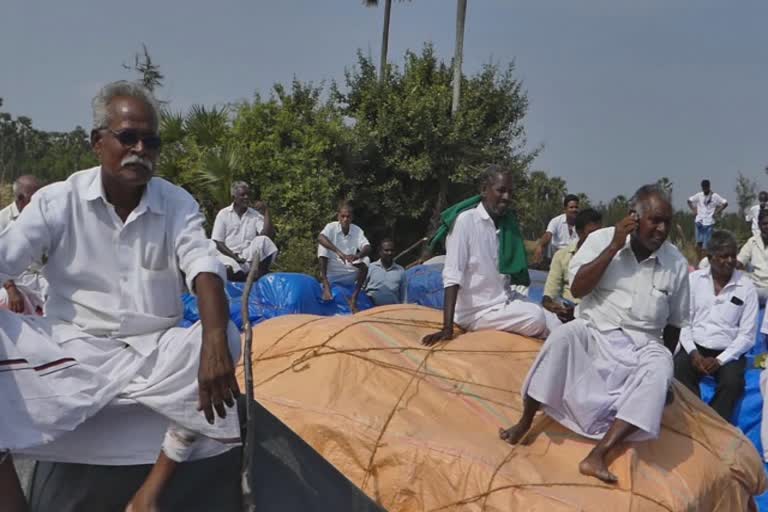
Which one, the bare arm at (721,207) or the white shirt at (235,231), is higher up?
the bare arm at (721,207)

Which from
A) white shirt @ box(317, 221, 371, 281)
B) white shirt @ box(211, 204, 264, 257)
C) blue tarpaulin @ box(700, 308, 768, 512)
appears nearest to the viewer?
blue tarpaulin @ box(700, 308, 768, 512)

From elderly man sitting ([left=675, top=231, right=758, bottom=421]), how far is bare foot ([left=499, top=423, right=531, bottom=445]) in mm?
2061

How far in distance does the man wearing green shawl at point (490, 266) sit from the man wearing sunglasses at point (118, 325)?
2440 mm

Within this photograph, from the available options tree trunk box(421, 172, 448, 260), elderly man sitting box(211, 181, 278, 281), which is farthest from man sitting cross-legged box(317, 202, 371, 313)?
tree trunk box(421, 172, 448, 260)

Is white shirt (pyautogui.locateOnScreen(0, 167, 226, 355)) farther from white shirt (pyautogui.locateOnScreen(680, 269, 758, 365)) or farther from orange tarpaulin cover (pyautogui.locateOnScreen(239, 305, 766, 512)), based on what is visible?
white shirt (pyautogui.locateOnScreen(680, 269, 758, 365))

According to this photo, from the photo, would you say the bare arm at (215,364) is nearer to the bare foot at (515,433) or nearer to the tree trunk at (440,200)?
the bare foot at (515,433)

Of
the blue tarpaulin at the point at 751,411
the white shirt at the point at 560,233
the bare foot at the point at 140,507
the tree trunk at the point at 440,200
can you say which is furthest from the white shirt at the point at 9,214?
the tree trunk at the point at 440,200

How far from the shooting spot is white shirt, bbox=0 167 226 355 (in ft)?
6.46

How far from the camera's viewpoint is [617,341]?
338 centimetres

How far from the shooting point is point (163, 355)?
192 cm

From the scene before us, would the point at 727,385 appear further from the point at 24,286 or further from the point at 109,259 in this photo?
the point at 24,286

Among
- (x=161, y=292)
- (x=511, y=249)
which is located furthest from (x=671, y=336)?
(x=161, y=292)

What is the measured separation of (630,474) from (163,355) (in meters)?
1.98

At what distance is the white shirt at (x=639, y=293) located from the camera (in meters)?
3.38
